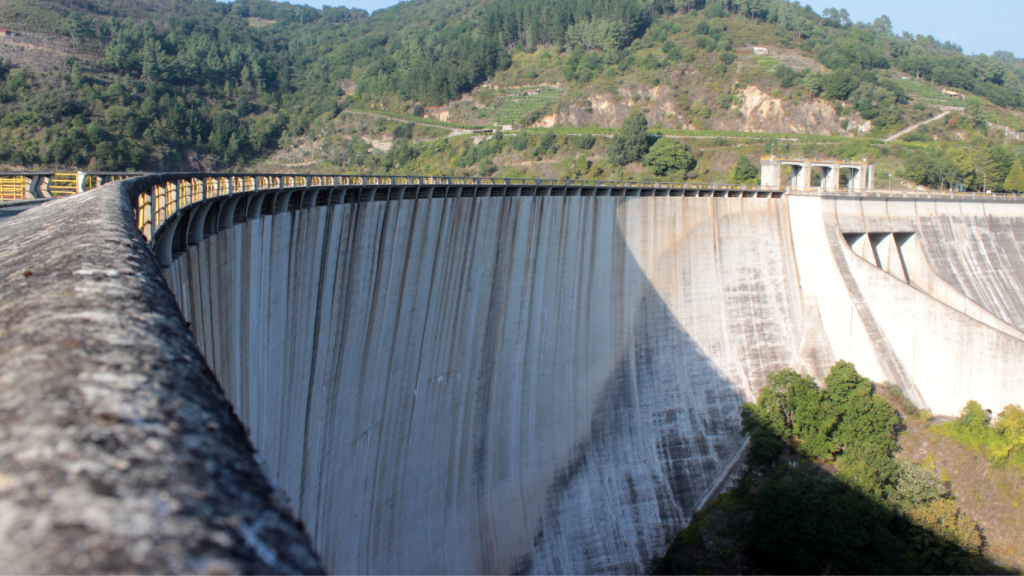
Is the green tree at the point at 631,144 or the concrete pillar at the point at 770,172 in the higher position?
the green tree at the point at 631,144

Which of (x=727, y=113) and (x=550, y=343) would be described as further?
(x=727, y=113)

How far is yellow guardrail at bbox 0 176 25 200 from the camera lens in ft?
58.9

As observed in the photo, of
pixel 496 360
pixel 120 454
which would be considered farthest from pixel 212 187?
pixel 496 360

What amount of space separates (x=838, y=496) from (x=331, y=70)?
12019cm

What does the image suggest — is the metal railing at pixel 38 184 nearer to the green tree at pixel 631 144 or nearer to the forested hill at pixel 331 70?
the forested hill at pixel 331 70

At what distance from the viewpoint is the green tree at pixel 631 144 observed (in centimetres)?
7600

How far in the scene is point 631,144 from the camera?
76312 mm

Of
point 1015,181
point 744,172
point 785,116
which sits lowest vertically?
point 744,172

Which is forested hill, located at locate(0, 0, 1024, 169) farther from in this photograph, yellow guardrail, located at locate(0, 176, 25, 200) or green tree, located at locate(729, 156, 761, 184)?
yellow guardrail, located at locate(0, 176, 25, 200)

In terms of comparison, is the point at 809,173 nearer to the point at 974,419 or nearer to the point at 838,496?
the point at 974,419

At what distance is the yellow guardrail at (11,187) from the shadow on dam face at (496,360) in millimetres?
7892

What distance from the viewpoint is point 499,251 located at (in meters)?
26.6

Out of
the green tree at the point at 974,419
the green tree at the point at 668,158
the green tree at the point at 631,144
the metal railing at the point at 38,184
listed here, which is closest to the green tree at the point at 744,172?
the green tree at the point at 668,158

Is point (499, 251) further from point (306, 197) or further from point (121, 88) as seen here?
point (121, 88)
